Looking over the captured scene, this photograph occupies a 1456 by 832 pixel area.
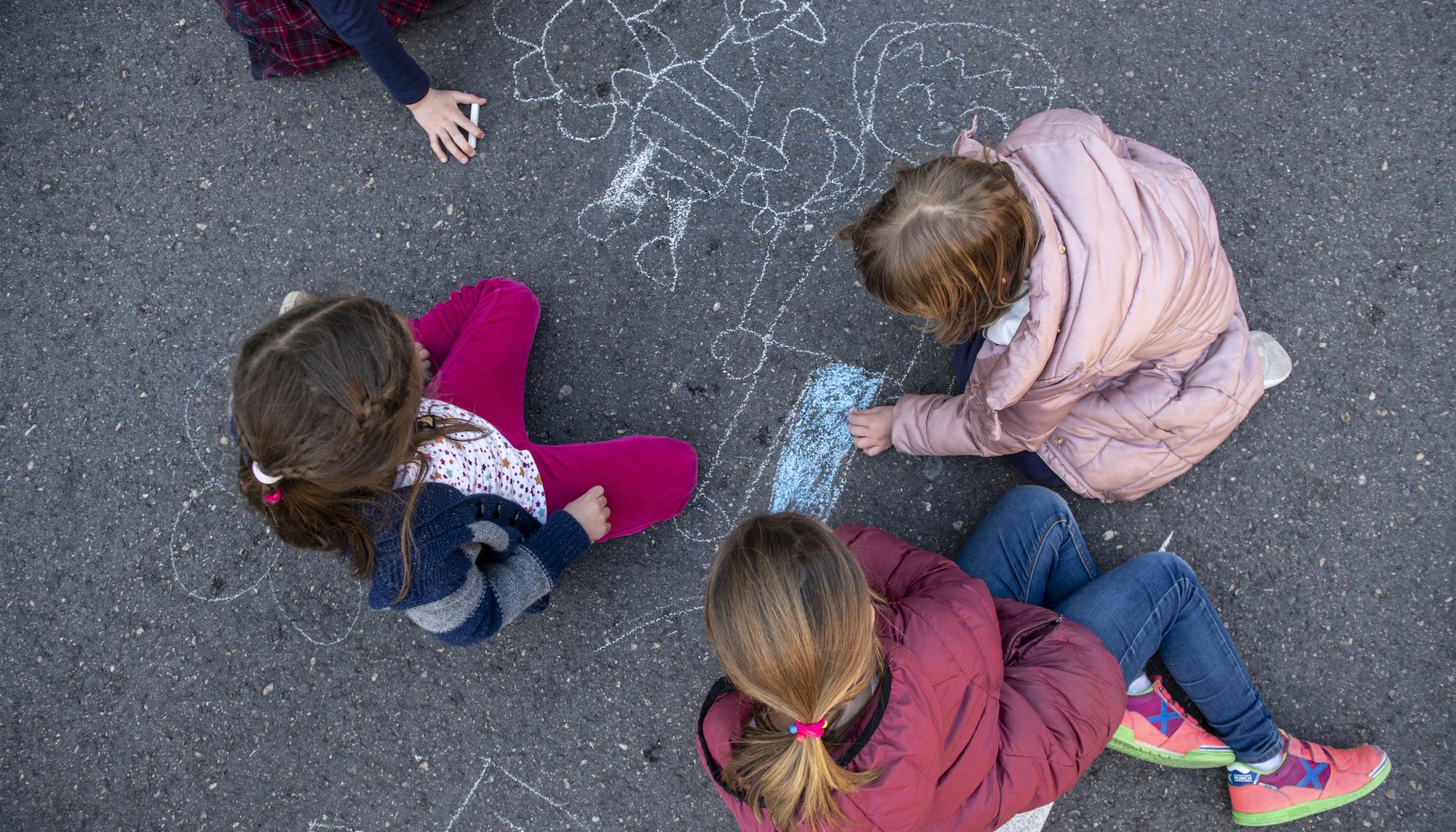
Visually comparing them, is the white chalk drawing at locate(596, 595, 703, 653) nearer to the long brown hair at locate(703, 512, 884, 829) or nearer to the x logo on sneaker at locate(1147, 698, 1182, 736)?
the long brown hair at locate(703, 512, 884, 829)

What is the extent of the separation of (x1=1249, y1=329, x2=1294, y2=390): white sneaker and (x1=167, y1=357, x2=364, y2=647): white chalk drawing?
97.2 inches

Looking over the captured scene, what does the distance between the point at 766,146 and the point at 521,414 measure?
1.02 m

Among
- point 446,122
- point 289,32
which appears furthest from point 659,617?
point 289,32

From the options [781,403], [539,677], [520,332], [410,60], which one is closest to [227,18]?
[410,60]

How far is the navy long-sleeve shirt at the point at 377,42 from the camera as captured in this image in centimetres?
194

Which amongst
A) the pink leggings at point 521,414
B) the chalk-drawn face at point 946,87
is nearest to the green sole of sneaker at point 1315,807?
the pink leggings at point 521,414

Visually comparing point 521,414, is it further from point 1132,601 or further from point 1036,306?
point 1132,601

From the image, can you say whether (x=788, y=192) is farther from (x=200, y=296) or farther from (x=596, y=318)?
(x=200, y=296)

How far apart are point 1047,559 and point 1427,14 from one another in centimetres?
181

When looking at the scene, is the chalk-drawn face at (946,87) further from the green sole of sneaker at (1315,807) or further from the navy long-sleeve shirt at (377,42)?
the green sole of sneaker at (1315,807)

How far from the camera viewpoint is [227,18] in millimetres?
2273

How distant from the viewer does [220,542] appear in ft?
7.61

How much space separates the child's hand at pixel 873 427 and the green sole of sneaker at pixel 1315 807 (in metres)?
1.26

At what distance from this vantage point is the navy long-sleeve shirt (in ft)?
6.36
